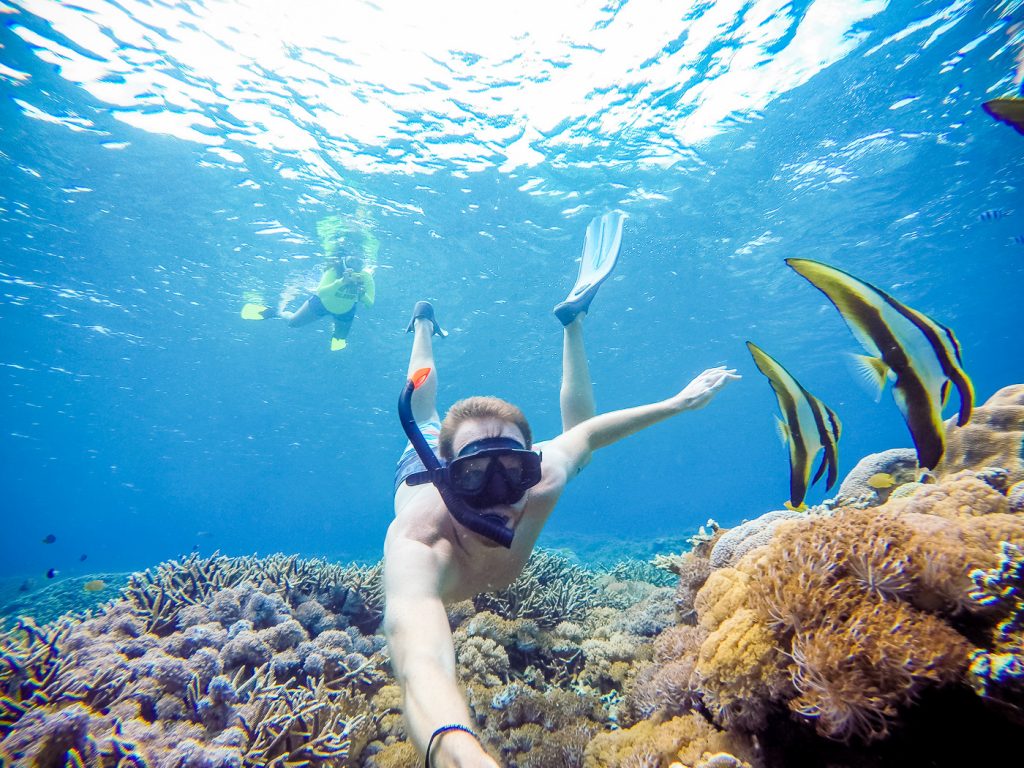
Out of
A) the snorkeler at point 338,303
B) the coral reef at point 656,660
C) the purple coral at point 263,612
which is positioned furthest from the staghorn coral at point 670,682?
the snorkeler at point 338,303

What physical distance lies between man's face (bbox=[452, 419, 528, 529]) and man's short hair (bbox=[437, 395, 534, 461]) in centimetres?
4

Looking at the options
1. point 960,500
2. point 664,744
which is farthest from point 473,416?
point 960,500

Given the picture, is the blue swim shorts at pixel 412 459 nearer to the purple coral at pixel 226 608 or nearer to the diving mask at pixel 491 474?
the diving mask at pixel 491 474

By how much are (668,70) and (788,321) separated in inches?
1015

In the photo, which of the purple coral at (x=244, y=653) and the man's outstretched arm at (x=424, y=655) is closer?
the man's outstretched arm at (x=424, y=655)

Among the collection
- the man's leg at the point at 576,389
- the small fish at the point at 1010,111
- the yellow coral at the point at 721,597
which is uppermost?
the man's leg at the point at 576,389

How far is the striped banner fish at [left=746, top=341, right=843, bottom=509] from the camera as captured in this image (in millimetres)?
2732

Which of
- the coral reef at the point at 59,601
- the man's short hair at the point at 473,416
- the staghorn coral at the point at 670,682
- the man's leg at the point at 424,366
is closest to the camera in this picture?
the staghorn coral at the point at 670,682

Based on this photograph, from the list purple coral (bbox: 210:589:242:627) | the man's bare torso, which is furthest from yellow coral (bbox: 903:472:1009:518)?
purple coral (bbox: 210:589:242:627)

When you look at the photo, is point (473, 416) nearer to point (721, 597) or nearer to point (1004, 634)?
point (721, 597)

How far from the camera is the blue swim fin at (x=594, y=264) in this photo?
587 centimetres

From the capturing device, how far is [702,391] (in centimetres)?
457

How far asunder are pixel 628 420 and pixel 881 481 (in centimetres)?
303

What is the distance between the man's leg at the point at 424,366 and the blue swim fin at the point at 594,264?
234 cm
